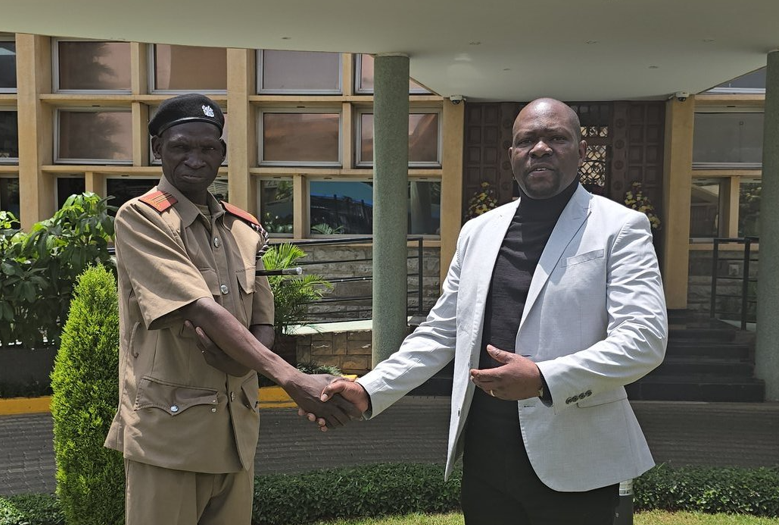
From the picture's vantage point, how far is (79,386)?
332 cm

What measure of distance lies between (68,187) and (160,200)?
7970 millimetres

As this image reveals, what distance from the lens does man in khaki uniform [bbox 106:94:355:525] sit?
2.13 metres

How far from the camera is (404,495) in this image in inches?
169

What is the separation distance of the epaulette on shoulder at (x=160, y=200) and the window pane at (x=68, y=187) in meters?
7.83

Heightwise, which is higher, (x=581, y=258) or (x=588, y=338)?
(x=581, y=258)

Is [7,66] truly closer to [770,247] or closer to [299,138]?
[299,138]

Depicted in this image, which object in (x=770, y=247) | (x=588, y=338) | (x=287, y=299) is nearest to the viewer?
(x=588, y=338)

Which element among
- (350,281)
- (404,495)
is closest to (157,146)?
(404,495)

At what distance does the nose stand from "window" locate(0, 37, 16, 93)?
876 centimetres

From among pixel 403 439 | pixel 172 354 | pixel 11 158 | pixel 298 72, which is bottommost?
pixel 403 439

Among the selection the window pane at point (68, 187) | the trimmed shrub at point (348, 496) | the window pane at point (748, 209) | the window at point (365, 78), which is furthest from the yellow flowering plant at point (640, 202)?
the window pane at point (68, 187)

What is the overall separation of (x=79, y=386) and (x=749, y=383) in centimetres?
581

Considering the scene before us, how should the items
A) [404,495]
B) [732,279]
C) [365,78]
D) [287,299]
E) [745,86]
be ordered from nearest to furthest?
[404,495] < [287,299] < [732,279] < [745,86] < [365,78]

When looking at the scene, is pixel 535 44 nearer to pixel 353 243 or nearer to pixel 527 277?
pixel 353 243
